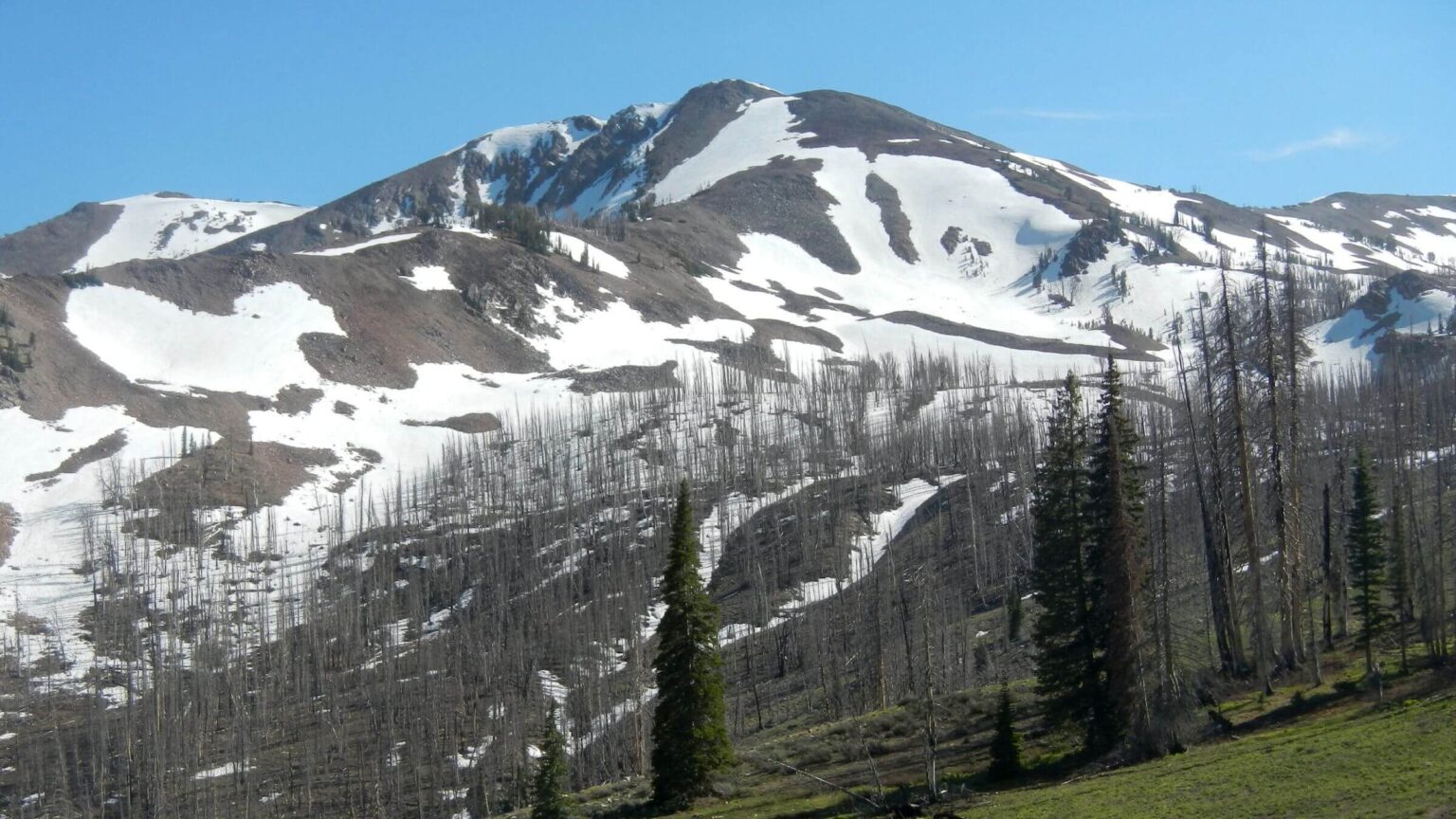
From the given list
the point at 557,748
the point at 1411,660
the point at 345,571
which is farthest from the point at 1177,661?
the point at 345,571

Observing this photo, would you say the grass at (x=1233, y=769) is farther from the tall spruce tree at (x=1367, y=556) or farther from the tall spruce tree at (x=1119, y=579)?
the tall spruce tree at (x=1119, y=579)

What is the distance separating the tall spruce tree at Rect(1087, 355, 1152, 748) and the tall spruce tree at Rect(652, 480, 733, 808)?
13.3 metres

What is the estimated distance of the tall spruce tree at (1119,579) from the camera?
40938 millimetres

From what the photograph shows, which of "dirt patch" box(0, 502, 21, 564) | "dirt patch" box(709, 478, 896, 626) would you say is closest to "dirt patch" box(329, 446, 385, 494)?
"dirt patch" box(0, 502, 21, 564)

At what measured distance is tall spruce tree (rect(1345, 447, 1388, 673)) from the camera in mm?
46594

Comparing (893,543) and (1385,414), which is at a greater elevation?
(1385,414)

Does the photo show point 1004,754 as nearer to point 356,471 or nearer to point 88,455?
point 356,471

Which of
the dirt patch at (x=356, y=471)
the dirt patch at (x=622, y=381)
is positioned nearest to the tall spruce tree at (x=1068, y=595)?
the dirt patch at (x=356, y=471)

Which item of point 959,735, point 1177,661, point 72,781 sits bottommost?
point 72,781

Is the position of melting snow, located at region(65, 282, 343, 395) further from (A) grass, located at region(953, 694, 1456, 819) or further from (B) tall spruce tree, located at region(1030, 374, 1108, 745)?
(A) grass, located at region(953, 694, 1456, 819)

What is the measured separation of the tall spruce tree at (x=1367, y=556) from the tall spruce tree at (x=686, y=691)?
22.9m

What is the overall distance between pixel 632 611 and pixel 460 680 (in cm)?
1720

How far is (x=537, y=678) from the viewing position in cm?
10588

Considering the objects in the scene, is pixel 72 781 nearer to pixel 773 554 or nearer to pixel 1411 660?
pixel 773 554
